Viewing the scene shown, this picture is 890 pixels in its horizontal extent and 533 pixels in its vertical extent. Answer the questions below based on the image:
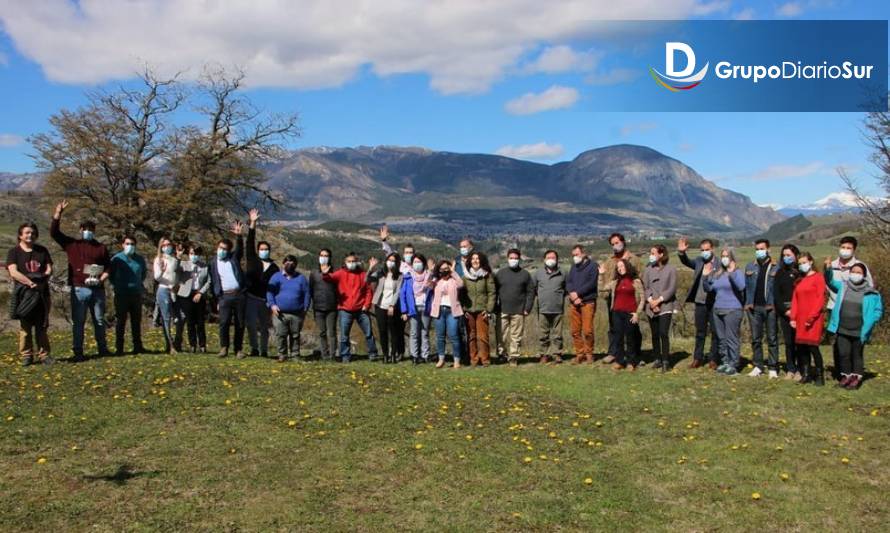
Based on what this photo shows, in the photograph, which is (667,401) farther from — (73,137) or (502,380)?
(73,137)

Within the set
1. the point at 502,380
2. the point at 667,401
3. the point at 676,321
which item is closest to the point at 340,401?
the point at 502,380

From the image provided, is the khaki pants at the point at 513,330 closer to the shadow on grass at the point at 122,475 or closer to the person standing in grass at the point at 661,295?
the person standing in grass at the point at 661,295

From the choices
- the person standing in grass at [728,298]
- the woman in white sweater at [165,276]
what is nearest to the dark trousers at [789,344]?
the person standing in grass at [728,298]

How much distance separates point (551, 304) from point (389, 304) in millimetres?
3977

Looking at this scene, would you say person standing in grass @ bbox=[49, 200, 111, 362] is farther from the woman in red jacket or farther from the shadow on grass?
the woman in red jacket

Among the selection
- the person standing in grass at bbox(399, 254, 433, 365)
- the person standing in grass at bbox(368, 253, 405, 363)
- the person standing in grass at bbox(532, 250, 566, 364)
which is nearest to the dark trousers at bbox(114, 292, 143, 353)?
the person standing in grass at bbox(368, 253, 405, 363)

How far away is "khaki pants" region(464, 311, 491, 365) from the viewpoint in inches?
666

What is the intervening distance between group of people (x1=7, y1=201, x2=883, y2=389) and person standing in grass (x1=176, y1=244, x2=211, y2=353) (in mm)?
29

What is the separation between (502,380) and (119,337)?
27.6 ft

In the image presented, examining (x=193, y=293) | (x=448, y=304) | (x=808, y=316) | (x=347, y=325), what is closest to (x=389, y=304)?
(x=347, y=325)

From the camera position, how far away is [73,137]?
3631 centimetres

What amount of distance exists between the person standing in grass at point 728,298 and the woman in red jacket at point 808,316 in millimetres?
1283

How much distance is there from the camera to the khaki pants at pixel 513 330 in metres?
16.9

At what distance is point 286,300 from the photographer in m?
16.2
